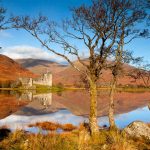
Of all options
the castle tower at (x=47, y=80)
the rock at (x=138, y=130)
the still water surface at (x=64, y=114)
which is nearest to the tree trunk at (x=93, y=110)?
the rock at (x=138, y=130)

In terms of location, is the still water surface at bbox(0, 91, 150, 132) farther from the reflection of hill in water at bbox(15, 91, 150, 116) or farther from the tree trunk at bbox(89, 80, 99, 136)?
the tree trunk at bbox(89, 80, 99, 136)

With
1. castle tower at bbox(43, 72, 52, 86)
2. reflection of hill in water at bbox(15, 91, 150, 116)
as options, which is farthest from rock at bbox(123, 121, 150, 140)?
castle tower at bbox(43, 72, 52, 86)

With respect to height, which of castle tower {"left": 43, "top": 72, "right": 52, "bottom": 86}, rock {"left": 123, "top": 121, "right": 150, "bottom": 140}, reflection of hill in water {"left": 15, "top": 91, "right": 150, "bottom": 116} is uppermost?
castle tower {"left": 43, "top": 72, "right": 52, "bottom": 86}

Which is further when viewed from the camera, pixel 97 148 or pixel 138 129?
pixel 138 129

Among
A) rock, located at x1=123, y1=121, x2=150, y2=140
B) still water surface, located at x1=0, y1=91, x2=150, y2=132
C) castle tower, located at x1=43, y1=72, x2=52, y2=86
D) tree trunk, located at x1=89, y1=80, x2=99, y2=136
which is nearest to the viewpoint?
tree trunk, located at x1=89, y1=80, x2=99, y2=136

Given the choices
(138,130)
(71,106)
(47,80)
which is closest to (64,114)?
(71,106)

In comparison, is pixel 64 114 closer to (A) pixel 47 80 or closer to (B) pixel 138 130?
(B) pixel 138 130

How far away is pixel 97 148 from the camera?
13719mm

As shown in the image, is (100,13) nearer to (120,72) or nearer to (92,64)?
(92,64)

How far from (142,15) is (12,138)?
35.9 ft

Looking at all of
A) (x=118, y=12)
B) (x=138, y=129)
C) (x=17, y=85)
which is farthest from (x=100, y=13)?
(x=17, y=85)

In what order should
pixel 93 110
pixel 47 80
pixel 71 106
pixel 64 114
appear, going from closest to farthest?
1. pixel 93 110
2. pixel 64 114
3. pixel 71 106
4. pixel 47 80

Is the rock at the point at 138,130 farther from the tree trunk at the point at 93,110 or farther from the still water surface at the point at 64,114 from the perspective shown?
the tree trunk at the point at 93,110

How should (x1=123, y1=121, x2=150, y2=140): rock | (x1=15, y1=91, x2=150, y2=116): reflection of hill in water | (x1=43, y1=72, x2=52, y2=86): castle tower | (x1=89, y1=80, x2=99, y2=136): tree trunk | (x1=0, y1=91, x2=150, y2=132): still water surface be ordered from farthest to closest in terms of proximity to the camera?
(x1=43, y1=72, x2=52, y2=86): castle tower < (x1=15, y1=91, x2=150, y2=116): reflection of hill in water < (x1=0, y1=91, x2=150, y2=132): still water surface < (x1=123, y1=121, x2=150, y2=140): rock < (x1=89, y1=80, x2=99, y2=136): tree trunk
